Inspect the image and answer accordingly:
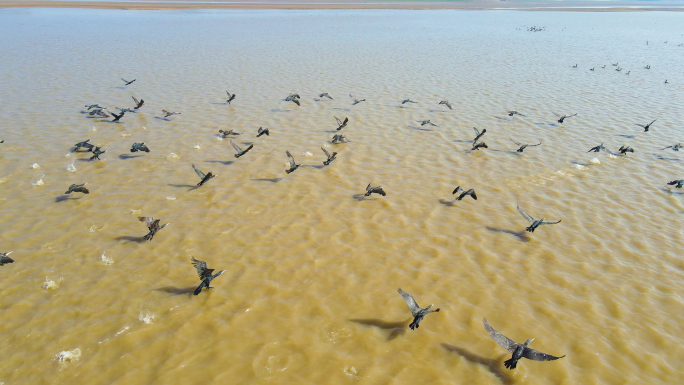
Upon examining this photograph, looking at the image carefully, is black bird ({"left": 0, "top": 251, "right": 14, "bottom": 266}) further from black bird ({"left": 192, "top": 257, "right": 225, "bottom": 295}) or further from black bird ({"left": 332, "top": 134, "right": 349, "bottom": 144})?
black bird ({"left": 332, "top": 134, "right": 349, "bottom": 144})

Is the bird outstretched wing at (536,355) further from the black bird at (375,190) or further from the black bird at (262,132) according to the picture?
the black bird at (262,132)

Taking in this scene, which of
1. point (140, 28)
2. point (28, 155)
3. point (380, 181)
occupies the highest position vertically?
point (380, 181)

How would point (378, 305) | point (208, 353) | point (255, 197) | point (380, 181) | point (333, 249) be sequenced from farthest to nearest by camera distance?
point (380, 181) < point (255, 197) < point (333, 249) < point (378, 305) < point (208, 353)

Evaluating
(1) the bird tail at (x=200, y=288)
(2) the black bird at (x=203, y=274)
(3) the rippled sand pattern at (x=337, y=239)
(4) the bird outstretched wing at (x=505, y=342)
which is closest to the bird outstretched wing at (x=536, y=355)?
(4) the bird outstretched wing at (x=505, y=342)

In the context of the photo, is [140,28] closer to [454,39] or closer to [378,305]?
[454,39]

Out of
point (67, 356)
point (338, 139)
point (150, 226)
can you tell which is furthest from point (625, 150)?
point (67, 356)

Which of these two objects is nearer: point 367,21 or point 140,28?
point 140,28

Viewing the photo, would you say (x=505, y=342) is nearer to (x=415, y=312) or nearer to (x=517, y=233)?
(x=415, y=312)

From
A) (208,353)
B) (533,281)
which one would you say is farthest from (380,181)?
(208,353)
